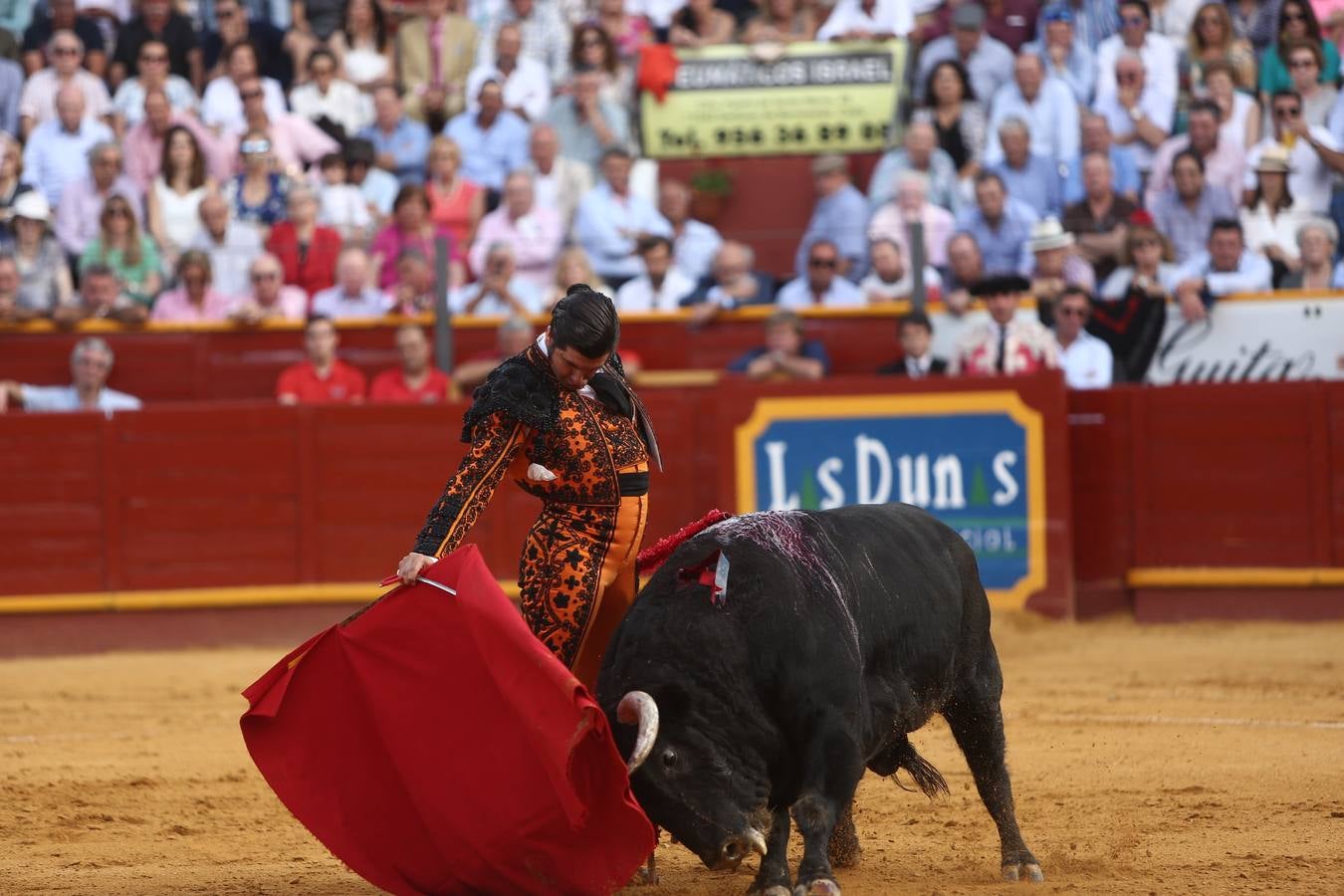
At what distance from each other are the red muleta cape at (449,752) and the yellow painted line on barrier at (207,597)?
4.91 m

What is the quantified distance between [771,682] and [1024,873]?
0.90 metres

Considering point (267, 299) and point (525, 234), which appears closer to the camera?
point (267, 299)

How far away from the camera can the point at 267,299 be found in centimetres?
985

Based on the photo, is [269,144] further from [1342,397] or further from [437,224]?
[1342,397]

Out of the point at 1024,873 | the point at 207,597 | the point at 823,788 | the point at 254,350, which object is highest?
the point at 254,350

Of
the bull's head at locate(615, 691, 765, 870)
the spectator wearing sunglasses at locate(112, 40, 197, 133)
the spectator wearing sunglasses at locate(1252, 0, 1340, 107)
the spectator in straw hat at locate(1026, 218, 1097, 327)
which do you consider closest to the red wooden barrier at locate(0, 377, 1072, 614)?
the spectator in straw hat at locate(1026, 218, 1097, 327)

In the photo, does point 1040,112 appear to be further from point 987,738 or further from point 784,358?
point 987,738

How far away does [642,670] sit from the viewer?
4176 millimetres

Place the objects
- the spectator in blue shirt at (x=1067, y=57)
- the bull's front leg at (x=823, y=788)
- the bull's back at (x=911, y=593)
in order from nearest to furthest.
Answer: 1. the bull's front leg at (x=823, y=788)
2. the bull's back at (x=911, y=593)
3. the spectator in blue shirt at (x=1067, y=57)

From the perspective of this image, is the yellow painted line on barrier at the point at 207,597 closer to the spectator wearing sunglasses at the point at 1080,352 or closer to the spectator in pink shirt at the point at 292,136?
the spectator in pink shirt at the point at 292,136

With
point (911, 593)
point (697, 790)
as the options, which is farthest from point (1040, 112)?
point (697, 790)

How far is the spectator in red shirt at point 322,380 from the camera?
9.52m

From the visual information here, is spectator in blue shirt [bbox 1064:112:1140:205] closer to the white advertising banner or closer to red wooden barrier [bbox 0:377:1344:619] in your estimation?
the white advertising banner

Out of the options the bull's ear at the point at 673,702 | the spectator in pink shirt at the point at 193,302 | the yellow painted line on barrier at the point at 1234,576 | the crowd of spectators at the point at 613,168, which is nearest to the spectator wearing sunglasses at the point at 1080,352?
the crowd of spectators at the point at 613,168
